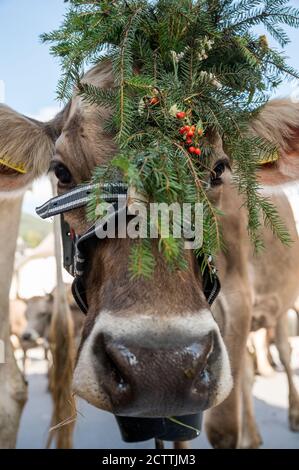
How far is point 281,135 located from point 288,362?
418 cm

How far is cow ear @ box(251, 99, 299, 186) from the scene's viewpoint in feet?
10.8

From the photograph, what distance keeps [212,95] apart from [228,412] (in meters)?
2.54

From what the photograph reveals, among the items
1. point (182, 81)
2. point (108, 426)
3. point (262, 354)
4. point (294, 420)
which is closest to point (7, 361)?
point (182, 81)

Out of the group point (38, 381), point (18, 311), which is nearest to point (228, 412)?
point (38, 381)

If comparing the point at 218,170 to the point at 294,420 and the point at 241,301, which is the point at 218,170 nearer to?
the point at 241,301

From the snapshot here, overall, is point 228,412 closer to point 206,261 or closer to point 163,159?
point 206,261

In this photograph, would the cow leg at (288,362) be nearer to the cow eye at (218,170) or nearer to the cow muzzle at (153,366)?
the cow eye at (218,170)

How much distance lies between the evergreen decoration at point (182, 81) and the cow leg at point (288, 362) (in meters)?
4.33

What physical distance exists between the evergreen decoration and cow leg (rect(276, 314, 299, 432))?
4.33 m

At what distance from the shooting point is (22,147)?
3.29m

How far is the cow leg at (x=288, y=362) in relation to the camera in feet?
20.8

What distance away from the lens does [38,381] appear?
10.4 metres

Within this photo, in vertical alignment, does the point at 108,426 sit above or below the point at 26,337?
below

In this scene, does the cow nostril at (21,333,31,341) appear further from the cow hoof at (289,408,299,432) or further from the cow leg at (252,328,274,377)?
the cow hoof at (289,408,299,432)
